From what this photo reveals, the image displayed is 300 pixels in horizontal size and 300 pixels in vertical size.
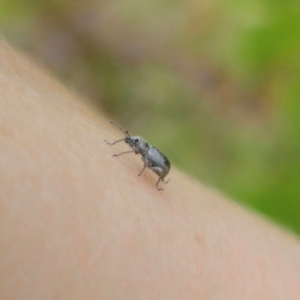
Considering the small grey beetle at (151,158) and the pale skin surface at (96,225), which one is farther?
the small grey beetle at (151,158)

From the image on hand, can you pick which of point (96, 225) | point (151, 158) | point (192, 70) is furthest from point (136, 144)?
point (192, 70)

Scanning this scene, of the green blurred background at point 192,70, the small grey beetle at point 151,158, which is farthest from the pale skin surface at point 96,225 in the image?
the green blurred background at point 192,70

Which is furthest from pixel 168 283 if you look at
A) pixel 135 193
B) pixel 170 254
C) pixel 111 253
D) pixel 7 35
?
pixel 7 35

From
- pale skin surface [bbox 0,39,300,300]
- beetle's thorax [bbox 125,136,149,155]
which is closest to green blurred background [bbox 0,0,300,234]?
beetle's thorax [bbox 125,136,149,155]

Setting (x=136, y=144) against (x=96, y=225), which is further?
(x=136, y=144)

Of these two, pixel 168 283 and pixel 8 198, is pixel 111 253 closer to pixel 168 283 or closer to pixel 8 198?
pixel 168 283

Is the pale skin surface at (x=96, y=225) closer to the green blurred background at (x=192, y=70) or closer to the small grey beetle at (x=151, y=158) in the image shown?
the small grey beetle at (x=151, y=158)

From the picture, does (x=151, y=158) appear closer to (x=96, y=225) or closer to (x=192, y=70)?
(x=96, y=225)
